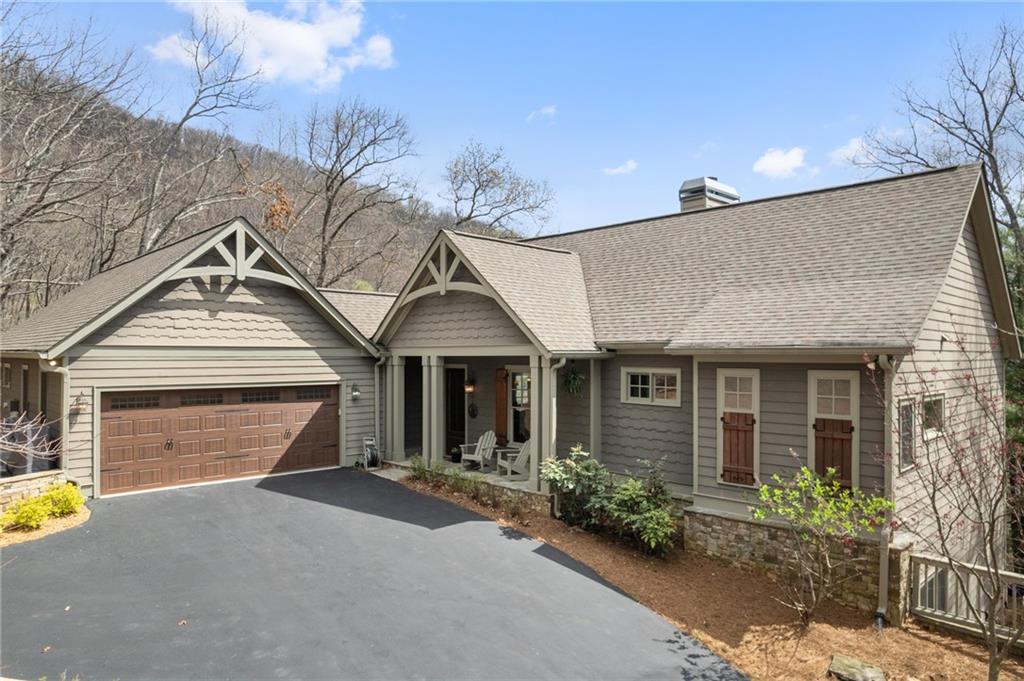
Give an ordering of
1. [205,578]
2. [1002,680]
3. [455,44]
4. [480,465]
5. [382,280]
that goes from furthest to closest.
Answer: [382,280], [455,44], [480,465], [205,578], [1002,680]

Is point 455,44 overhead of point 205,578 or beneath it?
overhead

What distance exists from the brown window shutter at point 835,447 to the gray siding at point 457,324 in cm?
514

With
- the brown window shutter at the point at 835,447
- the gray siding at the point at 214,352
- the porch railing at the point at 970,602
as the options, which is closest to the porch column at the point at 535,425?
the brown window shutter at the point at 835,447

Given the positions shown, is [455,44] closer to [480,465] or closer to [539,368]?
[539,368]

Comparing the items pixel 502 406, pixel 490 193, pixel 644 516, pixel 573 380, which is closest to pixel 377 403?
pixel 502 406

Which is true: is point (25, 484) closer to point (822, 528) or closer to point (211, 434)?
point (211, 434)

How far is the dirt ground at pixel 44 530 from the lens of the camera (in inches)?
336

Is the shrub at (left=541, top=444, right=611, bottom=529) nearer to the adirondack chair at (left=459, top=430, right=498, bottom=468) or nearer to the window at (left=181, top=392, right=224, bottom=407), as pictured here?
the adirondack chair at (left=459, top=430, right=498, bottom=468)

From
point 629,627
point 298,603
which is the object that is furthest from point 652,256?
point 298,603

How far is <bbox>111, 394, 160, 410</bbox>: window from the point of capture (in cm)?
1106

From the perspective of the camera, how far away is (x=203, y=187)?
82.8ft

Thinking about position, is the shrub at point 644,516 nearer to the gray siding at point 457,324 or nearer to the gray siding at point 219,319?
the gray siding at point 457,324

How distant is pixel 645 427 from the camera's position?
10883mm

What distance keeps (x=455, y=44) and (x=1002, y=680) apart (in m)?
14.7
